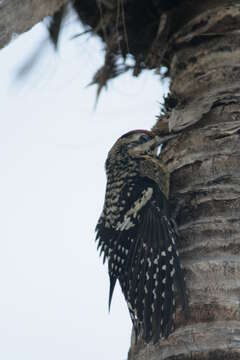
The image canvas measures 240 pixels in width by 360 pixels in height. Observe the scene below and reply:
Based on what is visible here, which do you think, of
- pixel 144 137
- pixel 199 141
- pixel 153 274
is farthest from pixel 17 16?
pixel 144 137

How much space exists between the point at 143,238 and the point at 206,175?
47cm

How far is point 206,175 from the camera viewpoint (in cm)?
414

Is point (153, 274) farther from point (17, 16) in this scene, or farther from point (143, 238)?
point (17, 16)

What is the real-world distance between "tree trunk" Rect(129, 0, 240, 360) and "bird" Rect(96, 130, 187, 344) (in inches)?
2.8

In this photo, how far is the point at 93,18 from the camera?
5.18 metres

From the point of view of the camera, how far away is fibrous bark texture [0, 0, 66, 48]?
3834 mm

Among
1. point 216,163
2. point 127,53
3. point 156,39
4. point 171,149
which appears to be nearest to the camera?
point 216,163

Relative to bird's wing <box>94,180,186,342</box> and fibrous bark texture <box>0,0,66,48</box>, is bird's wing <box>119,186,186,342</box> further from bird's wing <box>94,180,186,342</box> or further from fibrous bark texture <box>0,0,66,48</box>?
fibrous bark texture <box>0,0,66,48</box>

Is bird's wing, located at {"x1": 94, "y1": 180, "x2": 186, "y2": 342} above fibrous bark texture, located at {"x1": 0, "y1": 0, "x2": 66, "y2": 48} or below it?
below

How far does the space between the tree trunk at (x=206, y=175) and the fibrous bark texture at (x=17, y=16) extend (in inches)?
38.7

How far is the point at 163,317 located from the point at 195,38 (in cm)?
173

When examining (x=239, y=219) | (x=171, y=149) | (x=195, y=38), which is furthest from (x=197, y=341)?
(x=195, y=38)

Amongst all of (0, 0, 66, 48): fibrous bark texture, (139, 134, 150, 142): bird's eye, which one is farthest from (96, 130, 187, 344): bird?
(0, 0, 66, 48): fibrous bark texture

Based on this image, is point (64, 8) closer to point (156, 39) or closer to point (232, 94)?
point (156, 39)
